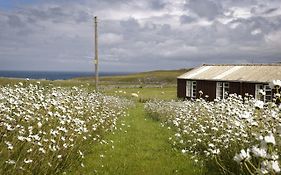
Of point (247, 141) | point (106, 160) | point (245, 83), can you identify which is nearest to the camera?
point (247, 141)

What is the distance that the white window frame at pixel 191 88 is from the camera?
38688 mm

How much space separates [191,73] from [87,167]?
98.5 ft

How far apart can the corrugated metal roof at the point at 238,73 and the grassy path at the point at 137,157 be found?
16.0 m

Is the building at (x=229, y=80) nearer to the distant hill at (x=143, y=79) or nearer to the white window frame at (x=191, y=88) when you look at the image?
the white window frame at (x=191, y=88)

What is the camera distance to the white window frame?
3869 centimetres

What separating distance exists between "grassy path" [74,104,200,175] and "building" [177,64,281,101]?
14.2m

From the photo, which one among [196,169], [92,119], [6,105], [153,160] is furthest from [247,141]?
[92,119]

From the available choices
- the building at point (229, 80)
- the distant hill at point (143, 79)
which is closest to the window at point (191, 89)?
the building at point (229, 80)

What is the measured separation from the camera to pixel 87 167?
10.9m

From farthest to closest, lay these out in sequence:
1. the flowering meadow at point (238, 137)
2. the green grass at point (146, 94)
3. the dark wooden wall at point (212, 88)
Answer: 1. the green grass at point (146, 94)
2. the dark wooden wall at point (212, 88)
3. the flowering meadow at point (238, 137)

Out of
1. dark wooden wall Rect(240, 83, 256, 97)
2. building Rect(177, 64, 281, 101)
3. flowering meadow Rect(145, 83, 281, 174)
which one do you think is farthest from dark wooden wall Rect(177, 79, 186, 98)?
flowering meadow Rect(145, 83, 281, 174)

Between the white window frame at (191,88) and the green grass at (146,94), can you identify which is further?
the green grass at (146,94)

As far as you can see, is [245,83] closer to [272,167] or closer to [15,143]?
[15,143]

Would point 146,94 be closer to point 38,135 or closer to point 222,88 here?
point 222,88
